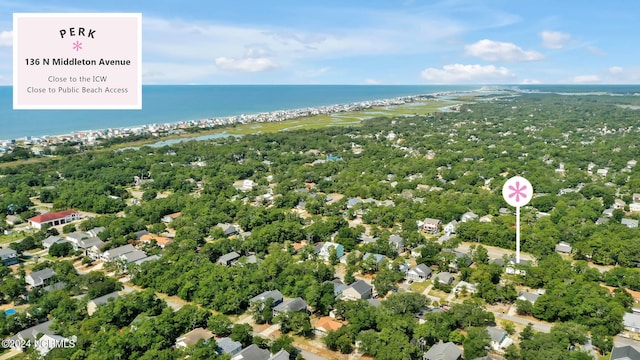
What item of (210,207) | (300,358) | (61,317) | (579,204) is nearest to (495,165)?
(579,204)

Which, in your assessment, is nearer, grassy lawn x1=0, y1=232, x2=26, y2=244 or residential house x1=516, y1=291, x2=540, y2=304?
residential house x1=516, y1=291, x2=540, y2=304

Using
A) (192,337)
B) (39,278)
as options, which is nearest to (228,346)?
(192,337)

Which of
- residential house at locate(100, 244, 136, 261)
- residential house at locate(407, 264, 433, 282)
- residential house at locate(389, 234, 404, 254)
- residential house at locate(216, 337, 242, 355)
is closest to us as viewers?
residential house at locate(216, 337, 242, 355)

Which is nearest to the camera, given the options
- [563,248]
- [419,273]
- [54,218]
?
[419,273]

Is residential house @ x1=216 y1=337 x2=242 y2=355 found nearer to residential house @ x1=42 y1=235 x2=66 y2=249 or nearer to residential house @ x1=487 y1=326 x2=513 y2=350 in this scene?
residential house @ x1=487 y1=326 x2=513 y2=350

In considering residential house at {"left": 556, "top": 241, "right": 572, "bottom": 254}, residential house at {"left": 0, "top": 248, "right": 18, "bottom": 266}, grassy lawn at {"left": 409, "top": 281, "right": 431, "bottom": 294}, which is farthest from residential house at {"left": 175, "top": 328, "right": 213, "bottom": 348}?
residential house at {"left": 556, "top": 241, "right": 572, "bottom": 254}

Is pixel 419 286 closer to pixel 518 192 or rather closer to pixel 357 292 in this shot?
pixel 357 292

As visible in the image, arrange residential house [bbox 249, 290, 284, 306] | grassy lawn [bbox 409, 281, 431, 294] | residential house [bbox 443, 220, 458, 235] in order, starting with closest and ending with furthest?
residential house [bbox 249, 290, 284, 306] → grassy lawn [bbox 409, 281, 431, 294] → residential house [bbox 443, 220, 458, 235]
